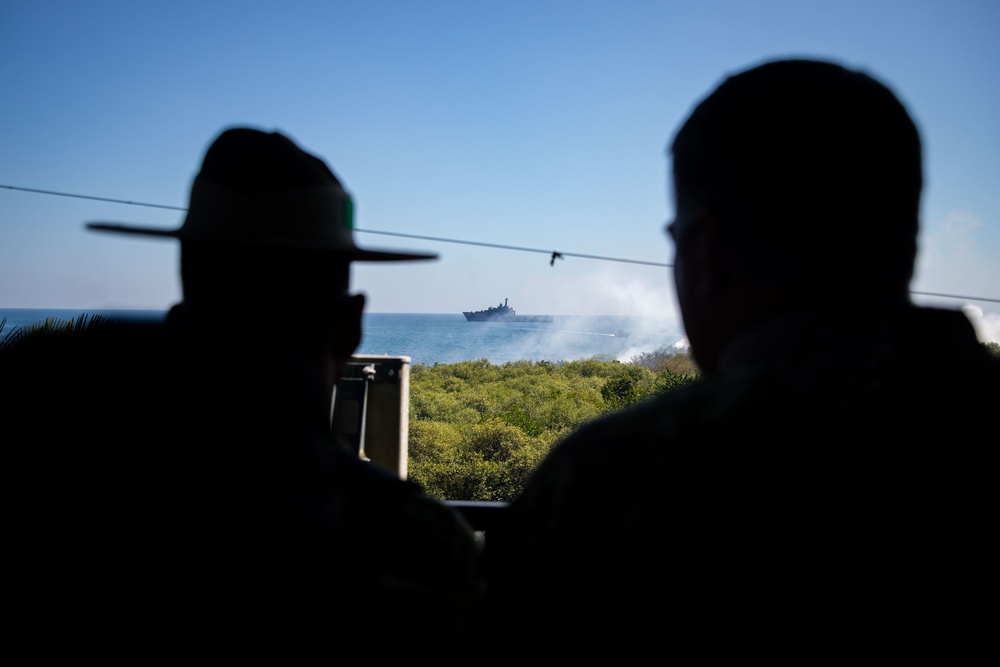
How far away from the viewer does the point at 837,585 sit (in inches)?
29.1

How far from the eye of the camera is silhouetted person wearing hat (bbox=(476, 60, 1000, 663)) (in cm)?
74

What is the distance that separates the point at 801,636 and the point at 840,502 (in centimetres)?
16

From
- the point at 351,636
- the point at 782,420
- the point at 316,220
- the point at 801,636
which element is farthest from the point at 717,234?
the point at 351,636

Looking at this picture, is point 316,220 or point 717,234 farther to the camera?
point 316,220

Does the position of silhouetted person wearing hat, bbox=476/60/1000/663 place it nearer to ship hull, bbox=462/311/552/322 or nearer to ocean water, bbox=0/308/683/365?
ocean water, bbox=0/308/683/365

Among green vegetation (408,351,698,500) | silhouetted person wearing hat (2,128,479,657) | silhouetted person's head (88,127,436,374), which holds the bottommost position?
green vegetation (408,351,698,500)

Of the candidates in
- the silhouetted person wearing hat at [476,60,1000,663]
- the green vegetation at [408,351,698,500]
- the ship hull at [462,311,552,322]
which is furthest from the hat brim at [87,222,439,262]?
the ship hull at [462,311,552,322]

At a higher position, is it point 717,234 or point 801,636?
point 717,234

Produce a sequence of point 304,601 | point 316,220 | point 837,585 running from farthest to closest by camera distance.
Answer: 1. point 316,220
2. point 304,601
3. point 837,585

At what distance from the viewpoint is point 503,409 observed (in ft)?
29.8

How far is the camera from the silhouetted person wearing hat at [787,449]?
0.74 meters

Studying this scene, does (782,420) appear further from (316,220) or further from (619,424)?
(316,220)

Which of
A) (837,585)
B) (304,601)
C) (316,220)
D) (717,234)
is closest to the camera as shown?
(837,585)

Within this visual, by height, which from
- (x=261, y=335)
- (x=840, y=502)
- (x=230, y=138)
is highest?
(x=230, y=138)
